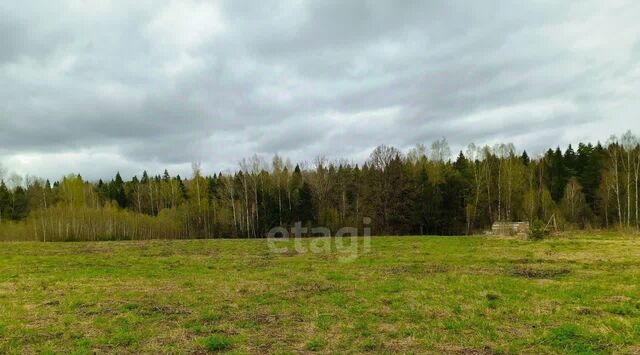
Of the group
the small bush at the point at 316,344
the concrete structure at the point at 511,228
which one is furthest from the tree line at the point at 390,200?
the small bush at the point at 316,344

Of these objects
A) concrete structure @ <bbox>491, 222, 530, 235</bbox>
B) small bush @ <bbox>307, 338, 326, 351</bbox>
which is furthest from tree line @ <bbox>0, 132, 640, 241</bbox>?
small bush @ <bbox>307, 338, 326, 351</bbox>

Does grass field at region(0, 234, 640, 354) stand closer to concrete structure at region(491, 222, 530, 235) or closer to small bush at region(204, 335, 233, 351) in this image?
small bush at region(204, 335, 233, 351)

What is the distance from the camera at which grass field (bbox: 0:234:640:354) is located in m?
8.93

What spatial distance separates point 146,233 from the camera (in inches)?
2827

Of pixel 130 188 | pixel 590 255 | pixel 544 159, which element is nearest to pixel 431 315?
pixel 590 255

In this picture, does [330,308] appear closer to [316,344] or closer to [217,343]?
[316,344]

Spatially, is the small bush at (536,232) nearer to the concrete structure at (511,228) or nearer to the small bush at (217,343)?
the concrete structure at (511,228)

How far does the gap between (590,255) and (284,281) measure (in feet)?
59.3

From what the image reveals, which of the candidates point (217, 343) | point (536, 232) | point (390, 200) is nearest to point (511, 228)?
point (536, 232)

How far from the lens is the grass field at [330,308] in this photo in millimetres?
8930

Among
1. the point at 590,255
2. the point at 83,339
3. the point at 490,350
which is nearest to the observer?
the point at 490,350

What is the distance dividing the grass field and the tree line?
45.1 m

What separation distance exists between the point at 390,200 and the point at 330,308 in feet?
174

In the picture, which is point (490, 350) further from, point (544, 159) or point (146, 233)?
point (544, 159)
